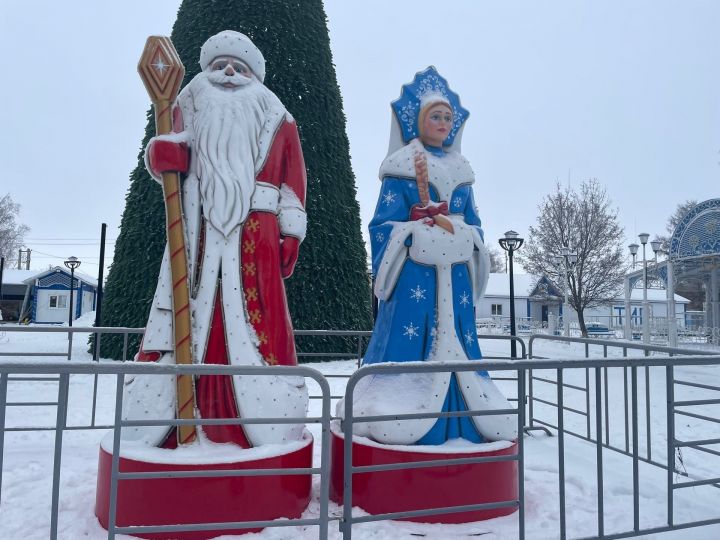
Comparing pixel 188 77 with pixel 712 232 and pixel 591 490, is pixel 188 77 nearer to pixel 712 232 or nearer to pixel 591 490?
pixel 591 490

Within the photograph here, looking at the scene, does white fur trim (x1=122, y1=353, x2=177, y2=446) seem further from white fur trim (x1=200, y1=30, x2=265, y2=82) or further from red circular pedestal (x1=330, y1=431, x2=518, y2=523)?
white fur trim (x1=200, y1=30, x2=265, y2=82)

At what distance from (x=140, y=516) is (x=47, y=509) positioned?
0.86m

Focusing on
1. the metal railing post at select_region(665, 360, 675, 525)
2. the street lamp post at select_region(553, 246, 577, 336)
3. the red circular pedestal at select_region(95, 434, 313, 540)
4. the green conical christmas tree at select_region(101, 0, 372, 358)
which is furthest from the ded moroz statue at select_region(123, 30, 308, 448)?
the street lamp post at select_region(553, 246, 577, 336)

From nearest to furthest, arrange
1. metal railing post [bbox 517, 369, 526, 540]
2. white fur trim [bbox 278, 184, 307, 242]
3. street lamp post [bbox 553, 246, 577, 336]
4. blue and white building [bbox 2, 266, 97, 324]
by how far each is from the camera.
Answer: metal railing post [bbox 517, 369, 526, 540] → white fur trim [bbox 278, 184, 307, 242] → street lamp post [bbox 553, 246, 577, 336] → blue and white building [bbox 2, 266, 97, 324]

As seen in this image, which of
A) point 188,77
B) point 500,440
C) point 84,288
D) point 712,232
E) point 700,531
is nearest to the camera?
point 700,531

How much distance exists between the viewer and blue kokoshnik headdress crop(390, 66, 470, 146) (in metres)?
4.11

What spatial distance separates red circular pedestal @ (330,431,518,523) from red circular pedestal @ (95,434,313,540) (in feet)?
1.86

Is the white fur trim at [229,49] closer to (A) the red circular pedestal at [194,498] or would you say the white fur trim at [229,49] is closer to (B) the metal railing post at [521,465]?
(A) the red circular pedestal at [194,498]

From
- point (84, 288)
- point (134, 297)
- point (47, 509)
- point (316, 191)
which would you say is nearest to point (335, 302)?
point (316, 191)

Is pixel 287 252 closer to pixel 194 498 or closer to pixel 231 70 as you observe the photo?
pixel 231 70

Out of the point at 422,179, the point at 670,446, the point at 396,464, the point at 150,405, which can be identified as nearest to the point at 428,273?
the point at 422,179

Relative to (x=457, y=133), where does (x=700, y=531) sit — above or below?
below

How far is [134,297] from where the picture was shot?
30.5 ft

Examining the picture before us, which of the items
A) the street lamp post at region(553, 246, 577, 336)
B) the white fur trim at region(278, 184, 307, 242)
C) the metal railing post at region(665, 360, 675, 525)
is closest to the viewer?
the metal railing post at region(665, 360, 675, 525)
